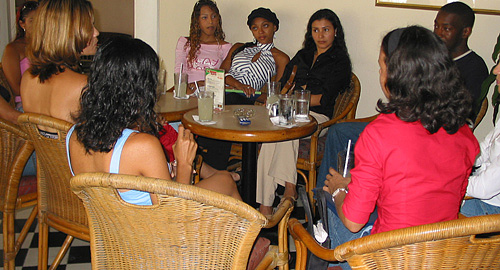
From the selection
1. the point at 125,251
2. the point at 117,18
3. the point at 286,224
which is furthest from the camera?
the point at 117,18

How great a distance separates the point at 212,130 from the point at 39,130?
2.57 ft

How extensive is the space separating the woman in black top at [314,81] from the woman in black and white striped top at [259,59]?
0.14 meters

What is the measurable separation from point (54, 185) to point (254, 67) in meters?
2.11

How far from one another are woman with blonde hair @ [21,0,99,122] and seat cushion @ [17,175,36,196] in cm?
41

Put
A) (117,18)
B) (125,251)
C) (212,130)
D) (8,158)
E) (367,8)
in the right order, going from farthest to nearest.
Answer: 1. (117,18)
2. (367,8)
3. (212,130)
4. (8,158)
5. (125,251)

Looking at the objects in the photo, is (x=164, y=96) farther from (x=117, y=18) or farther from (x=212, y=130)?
(x=117, y=18)

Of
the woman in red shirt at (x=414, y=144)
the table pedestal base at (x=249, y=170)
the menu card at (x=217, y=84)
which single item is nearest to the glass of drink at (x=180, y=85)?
Answer: the menu card at (x=217, y=84)

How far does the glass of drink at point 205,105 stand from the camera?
2.31m

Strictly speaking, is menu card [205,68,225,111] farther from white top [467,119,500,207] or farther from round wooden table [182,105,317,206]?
white top [467,119,500,207]

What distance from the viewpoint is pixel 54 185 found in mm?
1800

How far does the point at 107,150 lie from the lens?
1.40m

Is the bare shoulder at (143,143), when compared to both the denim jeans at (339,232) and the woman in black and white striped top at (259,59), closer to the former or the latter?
the denim jeans at (339,232)

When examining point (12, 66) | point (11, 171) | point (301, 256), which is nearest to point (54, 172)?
point (11, 171)

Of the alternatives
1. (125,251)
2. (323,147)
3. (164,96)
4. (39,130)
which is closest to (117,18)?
(164,96)
